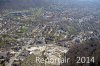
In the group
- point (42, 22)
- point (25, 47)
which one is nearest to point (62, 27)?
point (42, 22)

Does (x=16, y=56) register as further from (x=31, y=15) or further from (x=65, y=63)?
(x=31, y=15)

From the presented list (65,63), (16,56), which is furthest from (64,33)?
(65,63)

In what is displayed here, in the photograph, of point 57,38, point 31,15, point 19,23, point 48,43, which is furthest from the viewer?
point 31,15

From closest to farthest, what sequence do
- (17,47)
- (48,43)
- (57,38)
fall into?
(17,47)
(48,43)
(57,38)

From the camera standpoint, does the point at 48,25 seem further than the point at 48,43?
Yes

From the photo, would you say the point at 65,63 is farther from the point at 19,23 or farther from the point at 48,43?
the point at 19,23

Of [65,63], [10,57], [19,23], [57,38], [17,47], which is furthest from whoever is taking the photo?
[19,23]

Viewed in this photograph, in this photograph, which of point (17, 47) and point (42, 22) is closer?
point (17, 47)

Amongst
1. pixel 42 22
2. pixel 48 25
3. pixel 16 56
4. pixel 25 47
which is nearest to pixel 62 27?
pixel 48 25

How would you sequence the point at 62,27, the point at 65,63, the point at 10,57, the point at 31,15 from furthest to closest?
1. the point at 31,15
2. the point at 62,27
3. the point at 10,57
4. the point at 65,63
